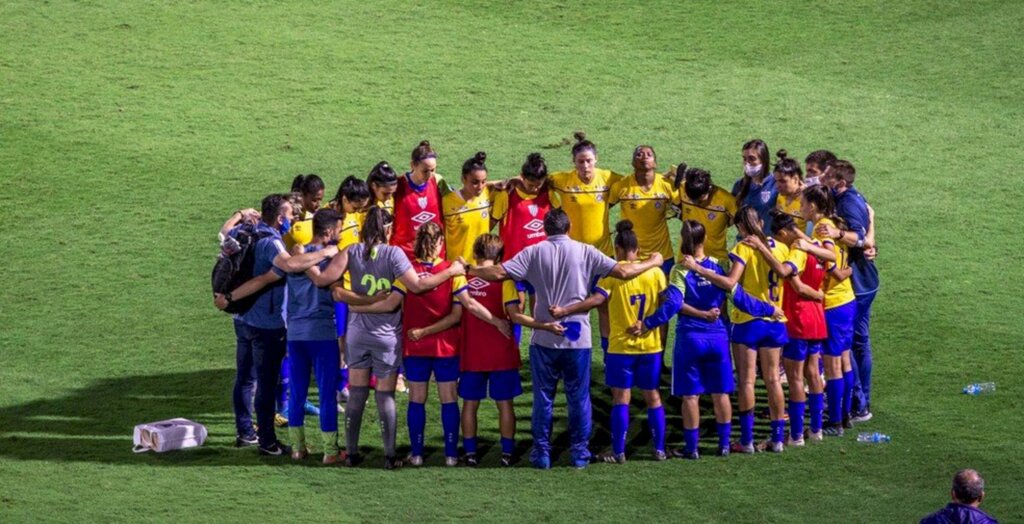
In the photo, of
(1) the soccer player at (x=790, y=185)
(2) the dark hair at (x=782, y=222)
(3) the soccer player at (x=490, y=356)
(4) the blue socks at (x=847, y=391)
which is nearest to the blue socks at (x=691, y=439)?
(3) the soccer player at (x=490, y=356)

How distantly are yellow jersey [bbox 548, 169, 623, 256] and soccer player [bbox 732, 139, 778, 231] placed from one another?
3.38ft

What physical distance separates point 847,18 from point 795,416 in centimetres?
1096

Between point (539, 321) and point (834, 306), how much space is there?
2.22 m

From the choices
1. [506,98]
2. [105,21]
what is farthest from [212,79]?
[506,98]

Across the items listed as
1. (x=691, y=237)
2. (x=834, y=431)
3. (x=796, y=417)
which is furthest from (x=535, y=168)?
(x=834, y=431)

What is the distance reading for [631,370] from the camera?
34.4 feet

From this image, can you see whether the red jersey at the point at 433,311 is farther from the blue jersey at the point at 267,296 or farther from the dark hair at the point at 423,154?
the dark hair at the point at 423,154

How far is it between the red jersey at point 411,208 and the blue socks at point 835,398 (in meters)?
3.14

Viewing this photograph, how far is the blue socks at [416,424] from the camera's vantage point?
34.3 feet

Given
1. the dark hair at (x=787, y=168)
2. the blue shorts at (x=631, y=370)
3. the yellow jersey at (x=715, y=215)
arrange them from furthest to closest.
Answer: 1. the yellow jersey at (x=715, y=215)
2. the dark hair at (x=787, y=168)
3. the blue shorts at (x=631, y=370)

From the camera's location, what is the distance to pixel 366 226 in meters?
10.3

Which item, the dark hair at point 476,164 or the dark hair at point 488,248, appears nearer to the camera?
the dark hair at point 488,248

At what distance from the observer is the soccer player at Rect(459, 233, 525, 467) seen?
34.2ft

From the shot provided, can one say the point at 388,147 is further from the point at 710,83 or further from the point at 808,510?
the point at 808,510
